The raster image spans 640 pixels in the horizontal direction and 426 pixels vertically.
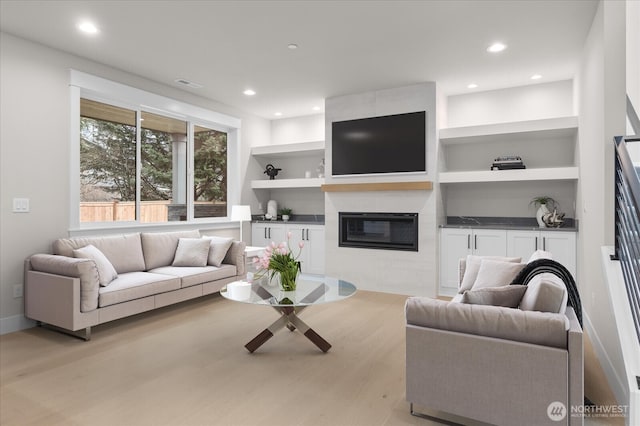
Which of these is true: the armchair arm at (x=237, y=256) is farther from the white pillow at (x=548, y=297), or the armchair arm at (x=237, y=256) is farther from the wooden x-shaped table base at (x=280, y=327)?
the white pillow at (x=548, y=297)

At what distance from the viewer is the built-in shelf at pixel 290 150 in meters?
6.11

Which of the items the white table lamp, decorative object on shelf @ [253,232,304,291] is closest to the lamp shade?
the white table lamp

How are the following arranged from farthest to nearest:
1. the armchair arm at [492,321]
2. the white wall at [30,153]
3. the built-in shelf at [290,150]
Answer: the built-in shelf at [290,150] < the white wall at [30,153] < the armchair arm at [492,321]

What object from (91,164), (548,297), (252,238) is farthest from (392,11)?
(252,238)

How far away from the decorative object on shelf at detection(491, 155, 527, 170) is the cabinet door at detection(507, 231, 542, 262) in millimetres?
863

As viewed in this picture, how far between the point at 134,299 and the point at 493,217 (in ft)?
14.9

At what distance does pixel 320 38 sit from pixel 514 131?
A: 268 centimetres

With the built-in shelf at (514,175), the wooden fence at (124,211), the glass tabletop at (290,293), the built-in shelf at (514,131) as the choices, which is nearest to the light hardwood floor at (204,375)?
the glass tabletop at (290,293)

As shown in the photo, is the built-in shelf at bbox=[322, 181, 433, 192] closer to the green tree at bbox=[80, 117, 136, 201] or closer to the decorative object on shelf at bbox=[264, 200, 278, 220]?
the decorative object on shelf at bbox=[264, 200, 278, 220]

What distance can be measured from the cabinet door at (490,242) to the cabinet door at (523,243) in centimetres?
7

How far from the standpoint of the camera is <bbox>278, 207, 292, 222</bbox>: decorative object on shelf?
6.54 meters

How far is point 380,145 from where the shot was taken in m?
5.25

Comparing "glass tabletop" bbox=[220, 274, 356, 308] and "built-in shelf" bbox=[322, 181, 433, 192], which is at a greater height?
"built-in shelf" bbox=[322, 181, 433, 192]

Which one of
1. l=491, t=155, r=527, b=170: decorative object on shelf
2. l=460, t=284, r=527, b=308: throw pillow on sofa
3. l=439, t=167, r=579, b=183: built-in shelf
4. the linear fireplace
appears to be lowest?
l=460, t=284, r=527, b=308: throw pillow on sofa
